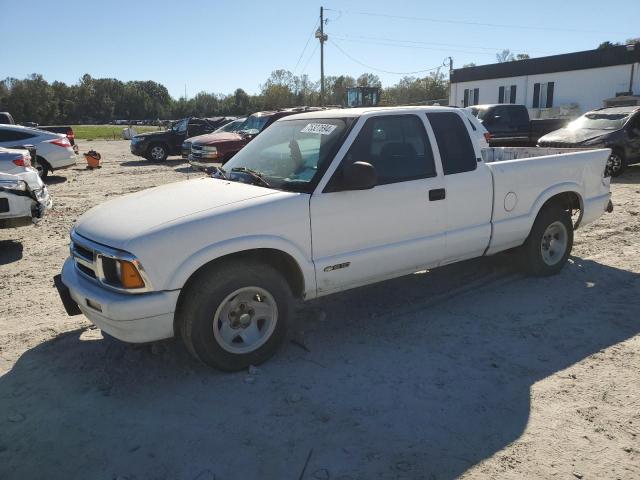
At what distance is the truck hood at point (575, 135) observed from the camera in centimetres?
1299

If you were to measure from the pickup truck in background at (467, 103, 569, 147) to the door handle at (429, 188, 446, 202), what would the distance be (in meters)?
14.3

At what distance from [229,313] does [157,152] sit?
736 inches

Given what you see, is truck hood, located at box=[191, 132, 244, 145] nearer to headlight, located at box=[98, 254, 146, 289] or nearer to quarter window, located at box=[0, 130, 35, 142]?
quarter window, located at box=[0, 130, 35, 142]

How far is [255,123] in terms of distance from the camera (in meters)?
17.1

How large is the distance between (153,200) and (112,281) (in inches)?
33.6

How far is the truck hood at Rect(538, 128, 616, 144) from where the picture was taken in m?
13.0

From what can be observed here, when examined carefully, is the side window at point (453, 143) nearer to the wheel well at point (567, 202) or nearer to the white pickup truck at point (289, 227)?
the white pickup truck at point (289, 227)

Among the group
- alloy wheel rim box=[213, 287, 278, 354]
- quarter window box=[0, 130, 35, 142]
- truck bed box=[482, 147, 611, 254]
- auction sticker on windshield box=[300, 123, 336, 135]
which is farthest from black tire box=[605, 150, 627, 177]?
quarter window box=[0, 130, 35, 142]

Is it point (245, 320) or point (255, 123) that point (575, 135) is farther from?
point (245, 320)

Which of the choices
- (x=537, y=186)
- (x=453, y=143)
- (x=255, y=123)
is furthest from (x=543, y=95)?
(x=453, y=143)

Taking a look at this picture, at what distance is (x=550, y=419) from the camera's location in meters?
3.18

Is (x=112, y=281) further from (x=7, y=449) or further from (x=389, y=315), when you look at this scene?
(x=389, y=315)

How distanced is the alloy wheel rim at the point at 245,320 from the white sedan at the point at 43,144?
42.7 feet

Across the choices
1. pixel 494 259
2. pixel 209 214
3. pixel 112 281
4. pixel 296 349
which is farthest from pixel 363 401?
pixel 494 259
